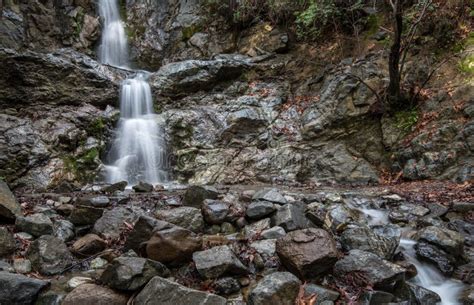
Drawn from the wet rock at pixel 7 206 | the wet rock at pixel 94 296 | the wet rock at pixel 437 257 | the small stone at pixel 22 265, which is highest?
the wet rock at pixel 7 206

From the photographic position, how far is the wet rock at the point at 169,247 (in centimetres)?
353

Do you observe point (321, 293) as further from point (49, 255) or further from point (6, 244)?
point (6, 244)

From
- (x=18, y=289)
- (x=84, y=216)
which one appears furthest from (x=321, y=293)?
(x=84, y=216)

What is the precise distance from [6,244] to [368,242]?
3.93m

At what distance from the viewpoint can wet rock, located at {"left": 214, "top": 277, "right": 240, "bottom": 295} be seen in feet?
10.8

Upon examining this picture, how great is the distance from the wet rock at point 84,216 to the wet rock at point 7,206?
642 millimetres

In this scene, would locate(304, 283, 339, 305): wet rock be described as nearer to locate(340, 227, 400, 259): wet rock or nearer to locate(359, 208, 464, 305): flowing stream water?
locate(340, 227, 400, 259): wet rock

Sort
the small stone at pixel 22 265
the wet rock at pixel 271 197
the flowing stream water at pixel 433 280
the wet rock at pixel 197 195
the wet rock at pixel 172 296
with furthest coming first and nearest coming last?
the wet rock at pixel 197 195 → the wet rock at pixel 271 197 → the flowing stream water at pixel 433 280 → the small stone at pixel 22 265 → the wet rock at pixel 172 296

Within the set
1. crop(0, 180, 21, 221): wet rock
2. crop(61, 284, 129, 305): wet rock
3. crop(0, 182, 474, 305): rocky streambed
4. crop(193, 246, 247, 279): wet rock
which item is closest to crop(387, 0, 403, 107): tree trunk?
crop(0, 182, 474, 305): rocky streambed

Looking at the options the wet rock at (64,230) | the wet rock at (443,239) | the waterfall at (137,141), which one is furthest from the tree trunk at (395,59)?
the wet rock at (64,230)

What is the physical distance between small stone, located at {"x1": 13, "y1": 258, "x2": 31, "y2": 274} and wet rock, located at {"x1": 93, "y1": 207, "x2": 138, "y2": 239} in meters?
0.86

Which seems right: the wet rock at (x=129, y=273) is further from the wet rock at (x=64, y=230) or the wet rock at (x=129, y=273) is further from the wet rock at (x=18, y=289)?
the wet rock at (x=64, y=230)

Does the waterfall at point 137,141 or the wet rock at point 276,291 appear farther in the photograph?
the waterfall at point 137,141

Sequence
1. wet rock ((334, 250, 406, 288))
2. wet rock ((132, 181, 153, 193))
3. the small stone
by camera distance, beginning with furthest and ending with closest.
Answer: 1. wet rock ((132, 181, 153, 193))
2. the small stone
3. wet rock ((334, 250, 406, 288))
